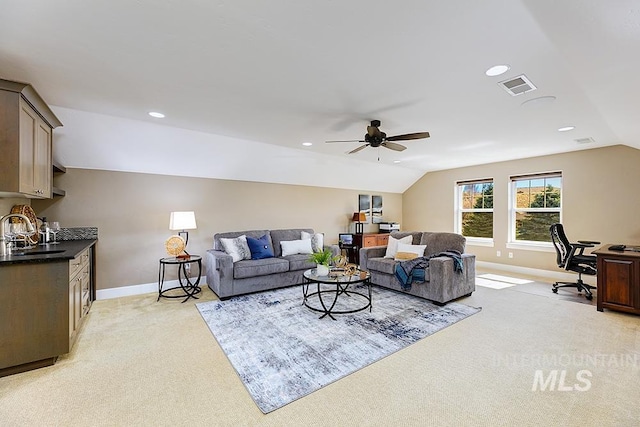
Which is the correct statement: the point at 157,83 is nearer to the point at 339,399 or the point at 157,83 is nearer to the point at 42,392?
the point at 42,392

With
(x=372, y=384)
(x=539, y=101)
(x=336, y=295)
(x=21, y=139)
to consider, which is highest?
(x=539, y=101)

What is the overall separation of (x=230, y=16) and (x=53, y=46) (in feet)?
4.62

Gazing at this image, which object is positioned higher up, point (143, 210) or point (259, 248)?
point (143, 210)

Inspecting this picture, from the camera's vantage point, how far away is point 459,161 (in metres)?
6.28

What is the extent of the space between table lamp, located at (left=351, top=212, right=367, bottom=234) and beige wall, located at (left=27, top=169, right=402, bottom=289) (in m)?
1.96

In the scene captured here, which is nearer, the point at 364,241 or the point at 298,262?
the point at 298,262

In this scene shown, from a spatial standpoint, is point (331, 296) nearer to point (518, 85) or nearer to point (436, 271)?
point (436, 271)

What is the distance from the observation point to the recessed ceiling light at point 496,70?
2.30 meters

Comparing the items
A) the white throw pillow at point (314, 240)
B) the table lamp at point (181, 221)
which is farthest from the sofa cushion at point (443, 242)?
the table lamp at point (181, 221)

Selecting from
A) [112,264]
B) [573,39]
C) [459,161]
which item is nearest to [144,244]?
[112,264]

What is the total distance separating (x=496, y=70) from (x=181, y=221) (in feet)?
13.9

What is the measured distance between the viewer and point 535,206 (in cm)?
592

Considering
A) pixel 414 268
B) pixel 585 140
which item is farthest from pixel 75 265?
pixel 585 140

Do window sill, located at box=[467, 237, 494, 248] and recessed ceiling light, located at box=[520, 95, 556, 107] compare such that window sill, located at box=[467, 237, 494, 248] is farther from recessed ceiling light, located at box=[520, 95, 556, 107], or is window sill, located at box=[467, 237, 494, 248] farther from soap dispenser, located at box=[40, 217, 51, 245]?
soap dispenser, located at box=[40, 217, 51, 245]
